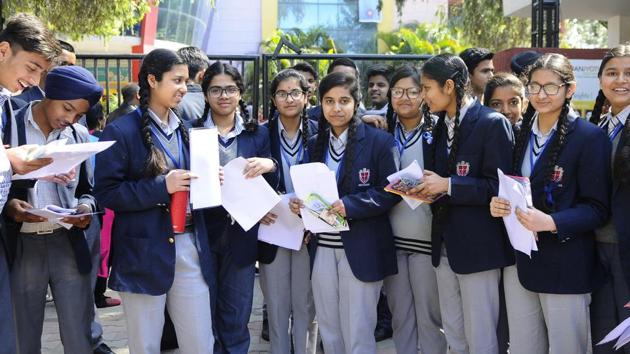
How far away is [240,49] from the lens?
57.3 metres

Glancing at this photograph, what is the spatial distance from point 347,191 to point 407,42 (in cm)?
3107

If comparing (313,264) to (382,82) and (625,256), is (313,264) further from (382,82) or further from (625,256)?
(382,82)

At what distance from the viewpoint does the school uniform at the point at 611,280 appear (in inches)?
136

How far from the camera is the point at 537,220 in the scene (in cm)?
335

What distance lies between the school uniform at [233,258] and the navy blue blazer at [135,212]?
1.46 ft

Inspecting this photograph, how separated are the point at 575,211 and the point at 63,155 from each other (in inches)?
96.1

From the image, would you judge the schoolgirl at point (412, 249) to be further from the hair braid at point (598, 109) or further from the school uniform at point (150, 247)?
the school uniform at point (150, 247)

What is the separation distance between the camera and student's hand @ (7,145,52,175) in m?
3.11

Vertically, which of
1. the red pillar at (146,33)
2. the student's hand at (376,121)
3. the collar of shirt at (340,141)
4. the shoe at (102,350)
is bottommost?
the shoe at (102,350)

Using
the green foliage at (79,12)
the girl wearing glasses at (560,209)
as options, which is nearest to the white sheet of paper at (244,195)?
the girl wearing glasses at (560,209)

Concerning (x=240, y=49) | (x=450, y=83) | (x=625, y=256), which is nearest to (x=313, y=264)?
(x=450, y=83)

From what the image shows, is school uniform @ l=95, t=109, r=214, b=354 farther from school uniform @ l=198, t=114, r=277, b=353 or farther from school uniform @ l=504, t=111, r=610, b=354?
school uniform @ l=504, t=111, r=610, b=354

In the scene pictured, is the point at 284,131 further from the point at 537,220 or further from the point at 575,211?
the point at 575,211

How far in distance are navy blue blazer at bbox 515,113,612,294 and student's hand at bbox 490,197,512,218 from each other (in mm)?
187
